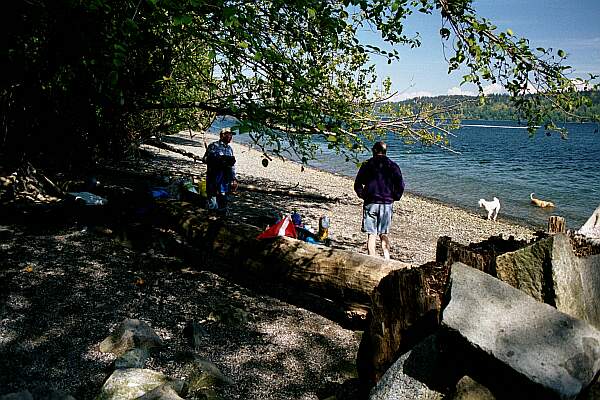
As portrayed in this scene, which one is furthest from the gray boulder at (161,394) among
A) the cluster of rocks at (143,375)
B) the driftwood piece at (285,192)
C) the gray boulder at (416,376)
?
the driftwood piece at (285,192)

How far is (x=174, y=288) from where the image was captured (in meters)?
7.25

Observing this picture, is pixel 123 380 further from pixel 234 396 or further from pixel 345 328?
pixel 345 328

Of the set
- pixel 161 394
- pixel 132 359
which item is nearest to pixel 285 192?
pixel 132 359

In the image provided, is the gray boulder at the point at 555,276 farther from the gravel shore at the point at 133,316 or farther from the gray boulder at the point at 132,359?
the gray boulder at the point at 132,359

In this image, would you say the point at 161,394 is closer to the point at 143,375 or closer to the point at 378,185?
the point at 143,375

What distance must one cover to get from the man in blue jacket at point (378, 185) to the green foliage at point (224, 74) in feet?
1.51

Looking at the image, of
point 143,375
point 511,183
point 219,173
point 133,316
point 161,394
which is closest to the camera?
point 161,394

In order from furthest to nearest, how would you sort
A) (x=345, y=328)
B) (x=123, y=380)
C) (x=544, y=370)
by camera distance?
(x=345, y=328), (x=123, y=380), (x=544, y=370)

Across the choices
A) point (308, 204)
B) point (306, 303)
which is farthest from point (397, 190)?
point (308, 204)

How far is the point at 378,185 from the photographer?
898 centimetres

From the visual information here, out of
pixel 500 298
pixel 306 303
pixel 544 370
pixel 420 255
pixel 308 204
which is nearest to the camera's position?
pixel 544 370

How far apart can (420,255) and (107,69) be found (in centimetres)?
847

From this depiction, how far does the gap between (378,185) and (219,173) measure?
12.1ft

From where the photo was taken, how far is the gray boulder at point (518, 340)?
307 centimetres
